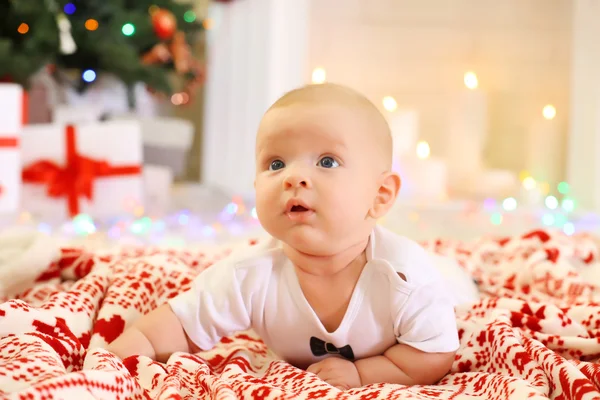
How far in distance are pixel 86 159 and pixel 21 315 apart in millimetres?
1355

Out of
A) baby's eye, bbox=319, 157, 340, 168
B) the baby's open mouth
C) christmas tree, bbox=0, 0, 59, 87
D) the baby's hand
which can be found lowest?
the baby's hand

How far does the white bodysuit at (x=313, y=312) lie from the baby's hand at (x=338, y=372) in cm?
2

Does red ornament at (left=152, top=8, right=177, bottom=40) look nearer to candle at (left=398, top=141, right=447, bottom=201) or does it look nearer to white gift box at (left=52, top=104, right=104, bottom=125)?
white gift box at (left=52, top=104, right=104, bottom=125)

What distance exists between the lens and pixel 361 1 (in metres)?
3.15

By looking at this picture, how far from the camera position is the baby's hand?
0.73 m

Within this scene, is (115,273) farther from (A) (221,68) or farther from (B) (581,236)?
(A) (221,68)

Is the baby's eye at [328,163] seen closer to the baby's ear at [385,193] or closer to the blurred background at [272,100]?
the baby's ear at [385,193]

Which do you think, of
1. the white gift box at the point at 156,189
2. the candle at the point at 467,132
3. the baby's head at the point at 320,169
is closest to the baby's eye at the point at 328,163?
the baby's head at the point at 320,169

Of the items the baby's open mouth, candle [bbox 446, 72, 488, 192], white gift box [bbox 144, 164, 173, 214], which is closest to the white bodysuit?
the baby's open mouth

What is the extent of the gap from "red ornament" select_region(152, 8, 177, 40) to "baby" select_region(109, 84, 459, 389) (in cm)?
171

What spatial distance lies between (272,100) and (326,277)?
2027 millimetres

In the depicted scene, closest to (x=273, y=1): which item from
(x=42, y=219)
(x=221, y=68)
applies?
(x=221, y=68)

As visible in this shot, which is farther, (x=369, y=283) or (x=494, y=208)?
(x=494, y=208)

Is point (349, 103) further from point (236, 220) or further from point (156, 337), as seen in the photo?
point (236, 220)
